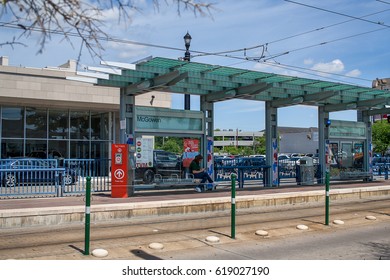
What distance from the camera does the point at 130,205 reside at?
41.2 feet

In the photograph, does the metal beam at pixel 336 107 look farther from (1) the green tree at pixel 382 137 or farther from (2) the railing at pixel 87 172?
(1) the green tree at pixel 382 137

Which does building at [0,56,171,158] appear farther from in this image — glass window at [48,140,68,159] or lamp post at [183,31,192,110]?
lamp post at [183,31,192,110]

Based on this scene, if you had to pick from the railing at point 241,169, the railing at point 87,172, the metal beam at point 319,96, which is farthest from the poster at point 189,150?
the metal beam at point 319,96

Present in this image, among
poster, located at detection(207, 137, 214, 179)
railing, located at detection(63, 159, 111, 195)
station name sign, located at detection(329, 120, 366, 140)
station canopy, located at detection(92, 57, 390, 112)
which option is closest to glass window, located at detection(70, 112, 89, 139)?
railing, located at detection(63, 159, 111, 195)

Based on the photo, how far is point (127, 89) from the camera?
1590 cm

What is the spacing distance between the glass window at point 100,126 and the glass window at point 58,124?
5.99 ft

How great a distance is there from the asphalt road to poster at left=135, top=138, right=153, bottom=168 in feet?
12.0

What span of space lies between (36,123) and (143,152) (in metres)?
12.6

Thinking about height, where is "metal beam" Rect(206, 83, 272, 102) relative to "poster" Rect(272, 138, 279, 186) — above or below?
above

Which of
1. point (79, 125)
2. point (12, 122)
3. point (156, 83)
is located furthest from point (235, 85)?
point (12, 122)

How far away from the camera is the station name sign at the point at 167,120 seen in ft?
53.0

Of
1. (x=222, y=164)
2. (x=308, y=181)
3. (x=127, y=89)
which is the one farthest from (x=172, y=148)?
(x=308, y=181)

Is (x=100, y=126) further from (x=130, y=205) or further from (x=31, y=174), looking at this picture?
(x=130, y=205)

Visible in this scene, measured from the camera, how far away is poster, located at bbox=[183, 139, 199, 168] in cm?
1805
